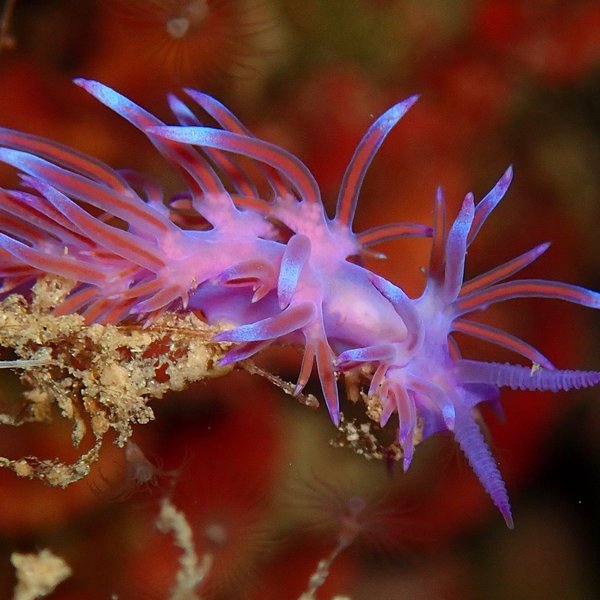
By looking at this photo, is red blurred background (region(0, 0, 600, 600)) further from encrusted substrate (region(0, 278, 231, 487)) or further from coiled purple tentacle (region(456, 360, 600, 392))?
coiled purple tentacle (region(456, 360, 600, 392))

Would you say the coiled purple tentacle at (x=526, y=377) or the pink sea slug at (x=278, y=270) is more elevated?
the pink sea slug at (x=278, y=270)

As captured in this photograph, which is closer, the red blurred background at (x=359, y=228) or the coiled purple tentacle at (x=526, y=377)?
the coiled purple tentacle at (x=526, y=377)

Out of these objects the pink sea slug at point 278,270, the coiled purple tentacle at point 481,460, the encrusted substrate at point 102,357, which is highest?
the pink sea slug at point 278,270

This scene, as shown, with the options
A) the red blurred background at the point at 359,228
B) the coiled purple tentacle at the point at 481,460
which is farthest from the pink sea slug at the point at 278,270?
the red blurred background at the point at 359,228

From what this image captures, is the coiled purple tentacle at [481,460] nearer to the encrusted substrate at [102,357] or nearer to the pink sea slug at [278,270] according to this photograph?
the pink sea slug at [278,270]

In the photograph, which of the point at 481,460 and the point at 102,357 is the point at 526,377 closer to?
the point at 481,460

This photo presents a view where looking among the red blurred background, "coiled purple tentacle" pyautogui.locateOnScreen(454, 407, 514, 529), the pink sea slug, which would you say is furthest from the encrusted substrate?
"coiled purple tentacle" pyautogui.locateOnScreen(454, 407, 514, 529)
